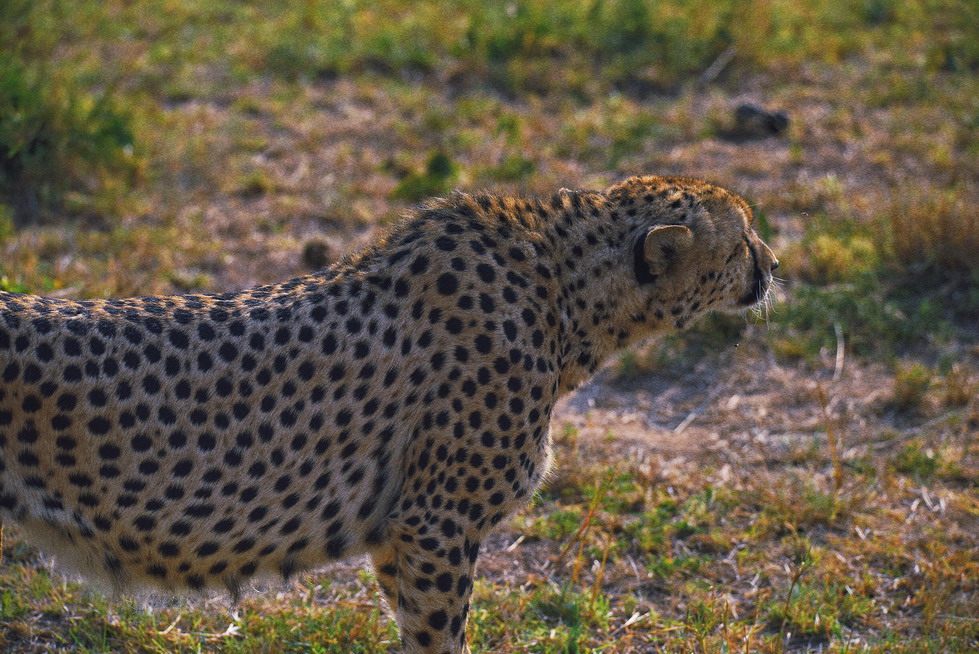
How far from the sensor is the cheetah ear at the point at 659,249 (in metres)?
3.52

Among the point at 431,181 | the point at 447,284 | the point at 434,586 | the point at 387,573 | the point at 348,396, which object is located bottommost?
the point at 387,573

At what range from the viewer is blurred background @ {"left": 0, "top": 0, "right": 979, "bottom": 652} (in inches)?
158

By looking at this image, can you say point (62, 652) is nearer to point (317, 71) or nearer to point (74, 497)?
point (74, 497)

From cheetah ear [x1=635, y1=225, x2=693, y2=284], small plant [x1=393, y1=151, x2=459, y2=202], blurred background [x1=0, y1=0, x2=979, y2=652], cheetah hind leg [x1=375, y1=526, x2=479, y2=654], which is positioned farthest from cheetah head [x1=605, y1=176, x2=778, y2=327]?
small plant [x1=393, y1=151, x2=459, y2=202]

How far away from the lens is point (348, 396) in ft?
10.6

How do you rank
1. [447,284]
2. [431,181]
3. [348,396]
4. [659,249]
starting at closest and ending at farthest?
[348,396] → [447,284] → [659,249] → [431,181]

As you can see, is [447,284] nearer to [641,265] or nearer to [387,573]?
[641,265]

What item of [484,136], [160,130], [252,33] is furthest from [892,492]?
[252,33]

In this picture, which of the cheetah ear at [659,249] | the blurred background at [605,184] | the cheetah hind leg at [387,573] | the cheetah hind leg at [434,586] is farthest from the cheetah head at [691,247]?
the cheetah hind leg at [387,573]

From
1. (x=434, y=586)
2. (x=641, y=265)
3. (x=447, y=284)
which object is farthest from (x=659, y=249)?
(x=434, y=586)

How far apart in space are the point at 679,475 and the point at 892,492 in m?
0.85

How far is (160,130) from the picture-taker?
723 centimetres

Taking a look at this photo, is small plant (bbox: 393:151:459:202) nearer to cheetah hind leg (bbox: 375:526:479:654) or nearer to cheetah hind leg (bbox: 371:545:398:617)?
cheetah hind leg (bbox: 371:545:398:617)

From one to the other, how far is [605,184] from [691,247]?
10.7 ft
